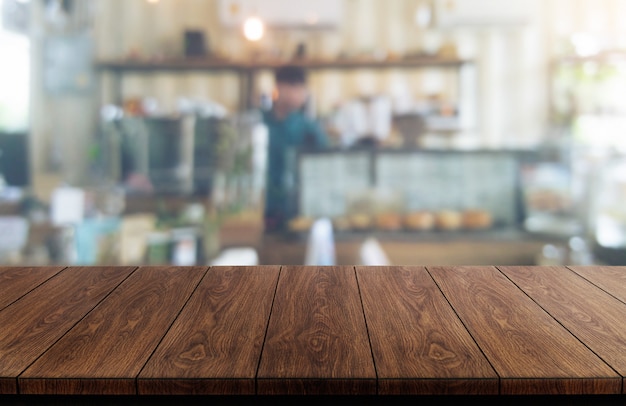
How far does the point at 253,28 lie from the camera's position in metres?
4.82

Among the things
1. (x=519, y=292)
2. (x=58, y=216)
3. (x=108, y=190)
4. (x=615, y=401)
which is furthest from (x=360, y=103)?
(x=615, y=401)

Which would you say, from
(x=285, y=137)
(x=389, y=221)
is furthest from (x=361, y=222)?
(x=285, y=137)

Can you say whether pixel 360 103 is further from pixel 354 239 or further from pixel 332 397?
pixel 332 397

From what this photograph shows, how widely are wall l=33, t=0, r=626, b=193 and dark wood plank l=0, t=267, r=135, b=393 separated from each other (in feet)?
11.3

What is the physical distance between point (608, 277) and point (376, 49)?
3.59 metres

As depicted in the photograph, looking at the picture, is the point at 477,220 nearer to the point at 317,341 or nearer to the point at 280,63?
the point at 280,63

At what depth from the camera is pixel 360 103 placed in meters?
4.84

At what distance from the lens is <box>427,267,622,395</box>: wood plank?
3.15 ft

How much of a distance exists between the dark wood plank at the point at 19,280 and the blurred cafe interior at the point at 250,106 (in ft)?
8.13

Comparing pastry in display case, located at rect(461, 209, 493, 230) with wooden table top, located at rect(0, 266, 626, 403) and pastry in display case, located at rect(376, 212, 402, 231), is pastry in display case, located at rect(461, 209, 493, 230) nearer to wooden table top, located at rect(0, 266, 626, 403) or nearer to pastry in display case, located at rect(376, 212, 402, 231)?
pastry in display case, located at rect(376, 212, 402, 231)

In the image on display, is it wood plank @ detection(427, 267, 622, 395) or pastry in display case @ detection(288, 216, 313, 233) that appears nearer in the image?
wood plank @ detection(427, 267, 622, 395)

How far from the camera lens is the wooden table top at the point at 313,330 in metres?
0.96

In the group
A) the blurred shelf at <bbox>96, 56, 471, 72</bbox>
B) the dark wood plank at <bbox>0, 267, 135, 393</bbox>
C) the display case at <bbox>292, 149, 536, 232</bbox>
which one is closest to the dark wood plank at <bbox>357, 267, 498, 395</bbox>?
the dark wood plank at <bbox>0, 267, 135, 393</bbox>

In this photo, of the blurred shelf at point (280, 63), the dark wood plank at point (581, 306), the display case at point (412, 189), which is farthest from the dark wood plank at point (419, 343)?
the blurred shelf at point (280, 63)
